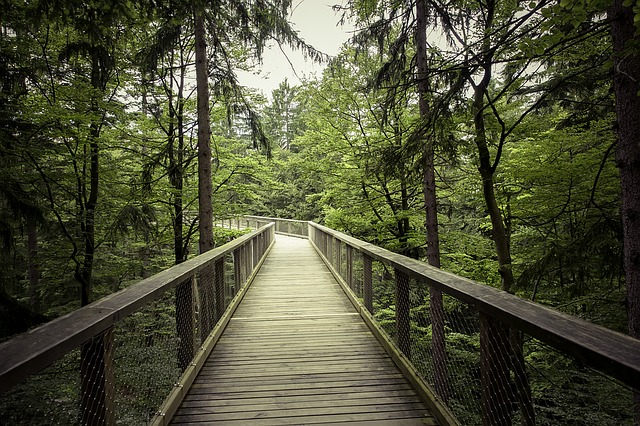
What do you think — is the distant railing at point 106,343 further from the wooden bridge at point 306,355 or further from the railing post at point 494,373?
the railing post at point 494,373

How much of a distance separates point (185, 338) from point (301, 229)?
821 inches

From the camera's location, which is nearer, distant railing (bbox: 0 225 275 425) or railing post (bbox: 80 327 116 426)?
distant railing (bbox: 0 225 275 425)

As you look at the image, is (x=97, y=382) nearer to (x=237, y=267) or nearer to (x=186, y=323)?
(x=186, y=323)

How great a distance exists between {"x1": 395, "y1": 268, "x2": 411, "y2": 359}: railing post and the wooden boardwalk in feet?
0.85

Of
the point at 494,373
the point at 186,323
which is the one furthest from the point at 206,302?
the point at 494,373

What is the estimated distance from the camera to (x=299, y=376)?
11.0ft

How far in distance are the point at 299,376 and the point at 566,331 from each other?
8.38 feet

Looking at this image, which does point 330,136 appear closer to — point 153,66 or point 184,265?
point 153,66

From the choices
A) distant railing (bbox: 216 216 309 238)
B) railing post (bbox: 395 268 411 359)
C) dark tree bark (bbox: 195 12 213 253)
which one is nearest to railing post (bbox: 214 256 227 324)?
dark tree bark (bbox: 195 12 213 253)

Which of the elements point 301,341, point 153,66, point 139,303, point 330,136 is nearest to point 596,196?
point 301,341

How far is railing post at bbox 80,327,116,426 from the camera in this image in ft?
5.97

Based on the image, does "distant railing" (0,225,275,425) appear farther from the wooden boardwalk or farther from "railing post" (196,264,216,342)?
the wooden boardwalk

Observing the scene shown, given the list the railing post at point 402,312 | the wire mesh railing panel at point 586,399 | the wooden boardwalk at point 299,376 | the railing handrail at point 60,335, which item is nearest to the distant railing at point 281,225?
the wire mesh railing panel at point 586,399

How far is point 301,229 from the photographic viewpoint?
79.6 ft
